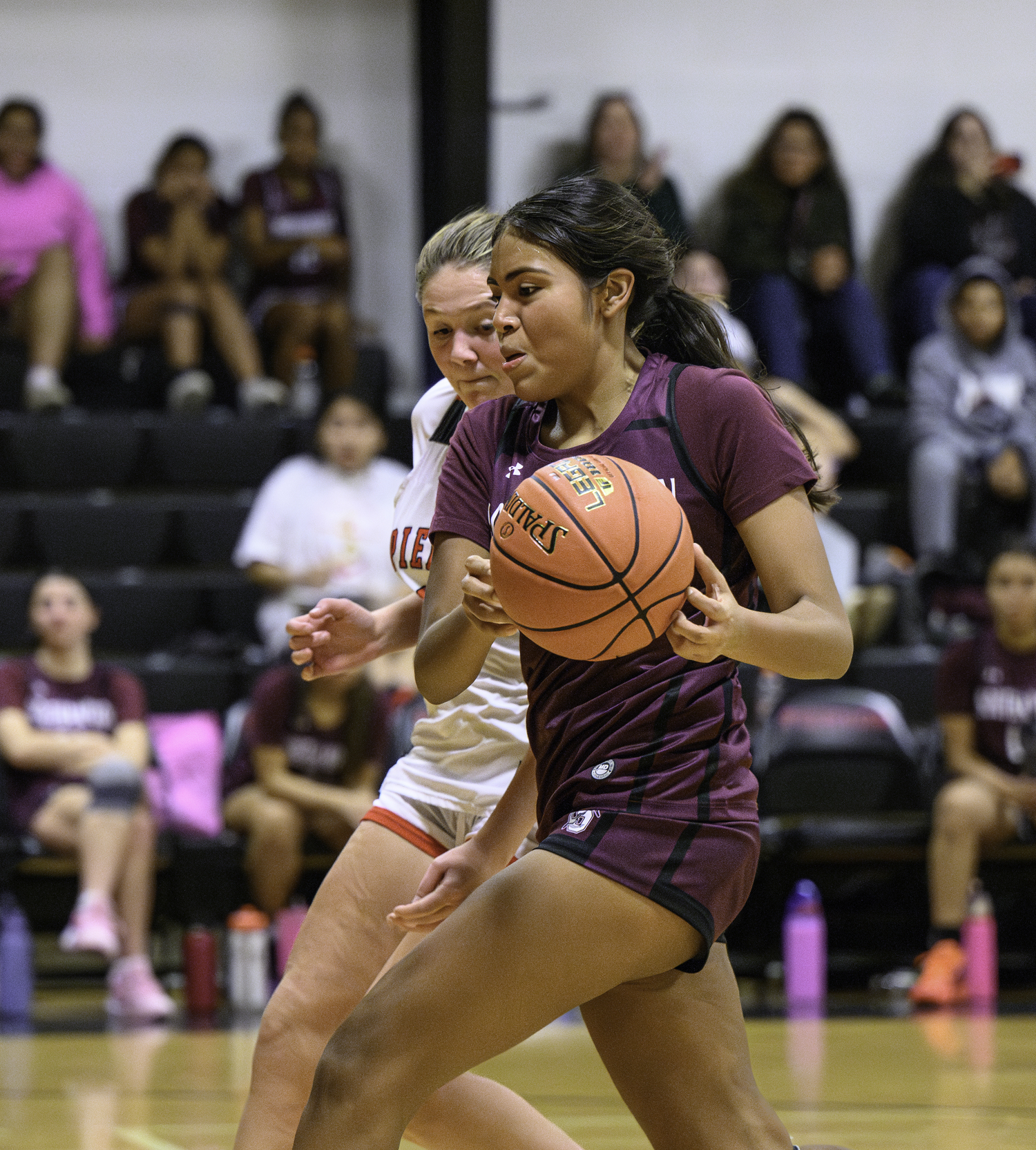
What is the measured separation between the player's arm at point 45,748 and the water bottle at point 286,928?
92 cm

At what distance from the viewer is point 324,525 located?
295 inches

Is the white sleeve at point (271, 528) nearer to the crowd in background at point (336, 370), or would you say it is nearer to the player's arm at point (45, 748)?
the crowd in background at point (336, 370)

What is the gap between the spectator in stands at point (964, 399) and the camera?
809 cm

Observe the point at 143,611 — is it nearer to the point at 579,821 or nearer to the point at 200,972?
the point at 200,972

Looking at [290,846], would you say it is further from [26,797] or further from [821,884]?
[821,884]

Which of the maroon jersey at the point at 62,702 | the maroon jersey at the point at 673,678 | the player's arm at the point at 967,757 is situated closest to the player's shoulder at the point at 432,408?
the maroon jersey at the point at 673,678

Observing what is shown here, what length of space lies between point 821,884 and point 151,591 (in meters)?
3.14

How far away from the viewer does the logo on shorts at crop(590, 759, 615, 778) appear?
214 centimetres

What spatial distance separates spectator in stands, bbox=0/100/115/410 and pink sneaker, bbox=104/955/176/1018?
366 cm

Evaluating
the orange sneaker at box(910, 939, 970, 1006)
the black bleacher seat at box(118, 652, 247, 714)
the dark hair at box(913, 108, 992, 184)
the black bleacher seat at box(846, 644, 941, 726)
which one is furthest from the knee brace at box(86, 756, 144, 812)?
the dark hair at box(913, 108, 992, 184)

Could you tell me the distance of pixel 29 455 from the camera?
8.58m

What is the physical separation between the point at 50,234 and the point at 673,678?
7535mm

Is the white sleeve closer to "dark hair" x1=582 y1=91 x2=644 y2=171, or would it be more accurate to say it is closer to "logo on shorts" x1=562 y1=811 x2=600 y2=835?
"dark hair" x1=582 y1=91 x2=644 y2=171

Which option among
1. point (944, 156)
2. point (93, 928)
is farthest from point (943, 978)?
point (944, 156)
